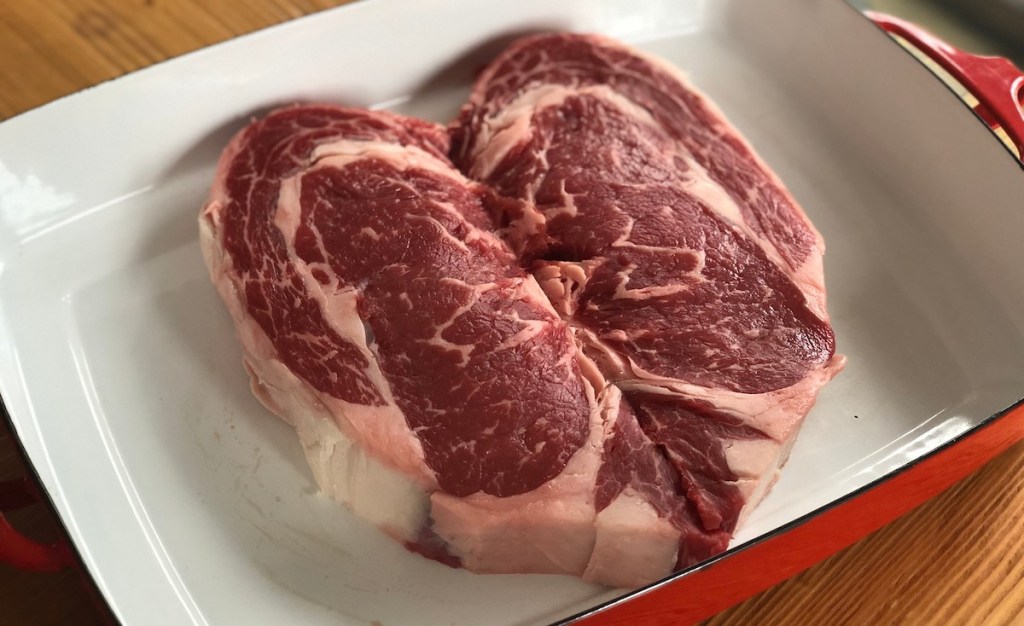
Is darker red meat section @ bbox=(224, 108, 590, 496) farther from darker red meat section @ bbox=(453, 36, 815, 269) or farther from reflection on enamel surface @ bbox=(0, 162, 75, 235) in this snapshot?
reflection on enamel surface @ bbox=(0, 162, 75, 235)

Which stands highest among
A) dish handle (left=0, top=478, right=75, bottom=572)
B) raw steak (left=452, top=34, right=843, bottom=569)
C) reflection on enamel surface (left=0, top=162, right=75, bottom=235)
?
raw steak (left=452, top=34, right=843, bottom=569)

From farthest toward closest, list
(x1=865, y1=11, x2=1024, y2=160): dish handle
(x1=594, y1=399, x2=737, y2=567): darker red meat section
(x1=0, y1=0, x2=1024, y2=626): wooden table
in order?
(x1=865, y1=11, x2=1024, y2=160): dish handle → (x1=0, y1=0, x2=1024, y2=626): wooden table → (x1=594, y1=399, x2=737, y2=567): darker red meat section

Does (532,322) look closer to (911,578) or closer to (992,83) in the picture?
(911,578)

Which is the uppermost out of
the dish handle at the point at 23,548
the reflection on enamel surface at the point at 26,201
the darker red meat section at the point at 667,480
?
the darker red meat section at the point at 667,480

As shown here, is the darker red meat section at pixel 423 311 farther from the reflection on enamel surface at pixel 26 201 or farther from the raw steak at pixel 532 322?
the reflection on enamel surface at pixel 26 201

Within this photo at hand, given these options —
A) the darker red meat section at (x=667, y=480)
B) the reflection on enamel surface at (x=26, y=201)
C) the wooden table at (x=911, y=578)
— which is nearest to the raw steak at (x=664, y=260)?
the darker red meat section at (x=667, y=480)

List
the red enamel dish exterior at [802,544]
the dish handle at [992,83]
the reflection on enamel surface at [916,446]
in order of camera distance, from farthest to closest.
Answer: the dish handle at [992,83]
the reflection on enamel surface at [916,446]
the red enamel dish exterior at [802,544]

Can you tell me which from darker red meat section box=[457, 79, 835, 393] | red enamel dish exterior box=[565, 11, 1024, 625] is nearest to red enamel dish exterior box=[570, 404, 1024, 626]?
red enamel dish exterior box=[565, 11, 1024, 625]
